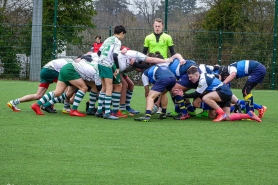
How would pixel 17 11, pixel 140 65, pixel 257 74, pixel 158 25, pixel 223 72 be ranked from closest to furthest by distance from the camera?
1. pixel 140 65
2. pixel 257 74
3. pixel 223 72
4. pixel 158 25
5. pixel 17 11

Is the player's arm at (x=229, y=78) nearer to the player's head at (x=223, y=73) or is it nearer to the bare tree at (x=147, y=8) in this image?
the player's head at (x=223, y=73)

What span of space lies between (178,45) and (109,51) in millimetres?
10059

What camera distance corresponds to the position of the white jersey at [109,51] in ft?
33.0

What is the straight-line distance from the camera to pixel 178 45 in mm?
19922

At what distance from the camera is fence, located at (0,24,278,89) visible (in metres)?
19.9

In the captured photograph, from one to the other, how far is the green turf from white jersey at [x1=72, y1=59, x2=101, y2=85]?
758mm

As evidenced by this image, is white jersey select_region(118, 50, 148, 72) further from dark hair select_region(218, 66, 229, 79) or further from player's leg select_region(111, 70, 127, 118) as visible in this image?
dark hair select_region(218, 66, 229, 79)

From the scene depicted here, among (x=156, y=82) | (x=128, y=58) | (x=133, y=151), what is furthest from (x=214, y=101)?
(x=133, y=151)

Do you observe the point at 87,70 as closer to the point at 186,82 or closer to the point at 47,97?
the point at 47,97

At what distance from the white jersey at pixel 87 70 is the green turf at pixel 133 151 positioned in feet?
2.49

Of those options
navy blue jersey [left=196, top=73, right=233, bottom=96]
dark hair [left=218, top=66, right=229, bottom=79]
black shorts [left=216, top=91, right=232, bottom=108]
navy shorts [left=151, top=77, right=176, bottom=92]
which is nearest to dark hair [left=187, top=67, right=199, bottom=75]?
navy blue jersey [left=196, top=73, right=233, bottom=96]

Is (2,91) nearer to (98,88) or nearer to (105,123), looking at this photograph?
(98,88)

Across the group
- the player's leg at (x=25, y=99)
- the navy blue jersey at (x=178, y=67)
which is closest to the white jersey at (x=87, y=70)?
the player's leg at (x=25, y=99)

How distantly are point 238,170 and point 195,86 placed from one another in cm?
449
